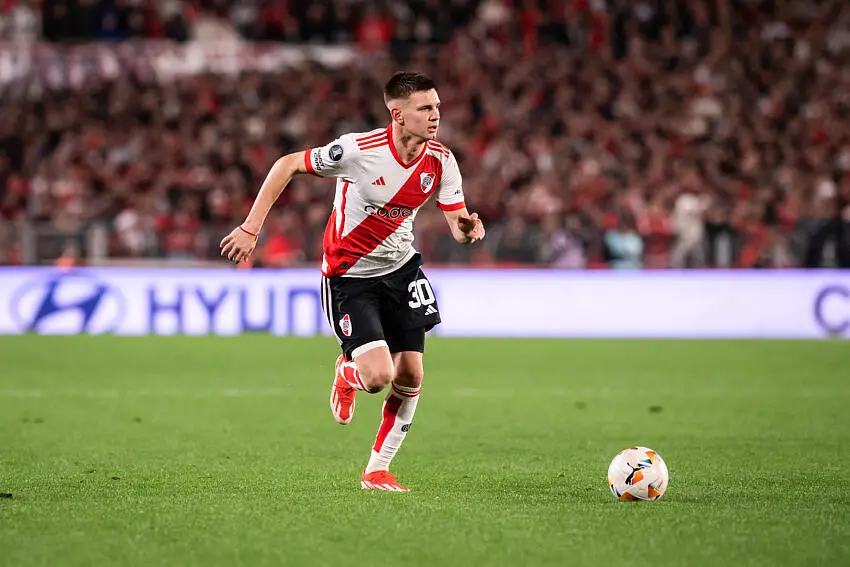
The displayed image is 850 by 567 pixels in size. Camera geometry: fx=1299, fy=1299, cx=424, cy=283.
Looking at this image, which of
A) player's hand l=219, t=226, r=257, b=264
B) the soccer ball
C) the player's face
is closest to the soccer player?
the player's face

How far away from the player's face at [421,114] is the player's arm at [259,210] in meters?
0.56

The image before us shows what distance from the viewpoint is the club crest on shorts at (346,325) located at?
668 centimetres

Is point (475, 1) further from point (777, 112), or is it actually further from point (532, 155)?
point (777, 112)

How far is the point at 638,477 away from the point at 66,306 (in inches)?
471

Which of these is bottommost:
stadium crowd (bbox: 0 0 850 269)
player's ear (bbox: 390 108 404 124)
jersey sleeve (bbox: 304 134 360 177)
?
stadium crowd (bbox: 0 0 850 269)

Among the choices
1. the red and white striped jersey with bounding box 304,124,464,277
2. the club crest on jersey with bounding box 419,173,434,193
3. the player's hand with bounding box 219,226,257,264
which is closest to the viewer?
the player's hand with bounding box 219,226,257,264

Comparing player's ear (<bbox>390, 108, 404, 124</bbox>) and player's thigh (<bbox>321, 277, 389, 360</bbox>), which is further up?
player's ear (<bbox>390, 108, 404, 124</bbox>)

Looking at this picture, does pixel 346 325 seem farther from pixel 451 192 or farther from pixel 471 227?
pixel 451 192

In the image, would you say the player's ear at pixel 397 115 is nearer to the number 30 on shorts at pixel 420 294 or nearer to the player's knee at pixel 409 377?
the number 30 on shorts at pixel 420 294

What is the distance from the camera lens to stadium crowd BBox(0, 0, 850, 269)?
58.6ft

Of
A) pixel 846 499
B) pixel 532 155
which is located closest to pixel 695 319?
pixel 532 155

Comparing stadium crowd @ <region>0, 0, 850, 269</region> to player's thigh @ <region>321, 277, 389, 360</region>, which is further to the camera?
stadium crowd @ <region>0, 0, 850, 269</region>

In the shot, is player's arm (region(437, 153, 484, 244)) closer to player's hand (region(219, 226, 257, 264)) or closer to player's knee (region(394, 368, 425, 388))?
player's knee (region(394, 368, 425, 388))

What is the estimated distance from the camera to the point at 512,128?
22000 millimetres
